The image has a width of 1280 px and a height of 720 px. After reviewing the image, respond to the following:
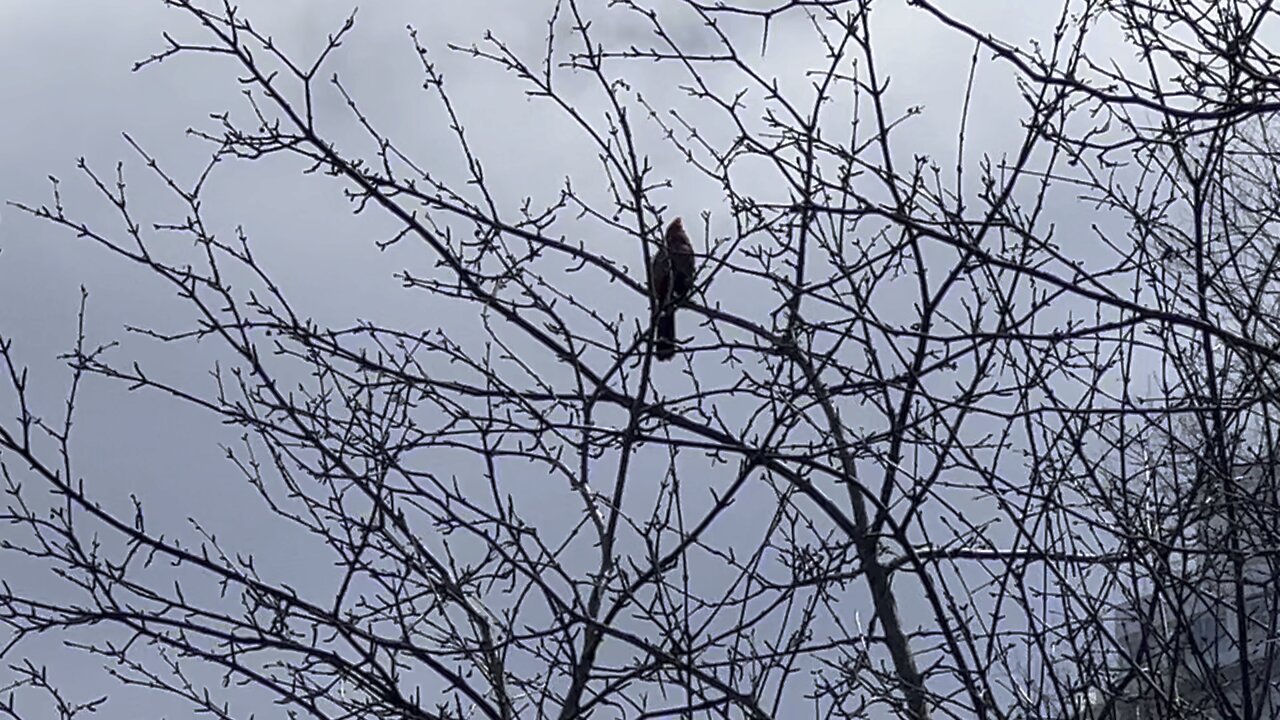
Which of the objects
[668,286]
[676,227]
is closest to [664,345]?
[668,286]

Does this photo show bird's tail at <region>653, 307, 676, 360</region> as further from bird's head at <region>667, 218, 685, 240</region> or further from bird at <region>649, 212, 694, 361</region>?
bird's head at <region>667, 218, 685, 240</region>

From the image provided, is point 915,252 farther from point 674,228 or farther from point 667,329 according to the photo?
point 674,228

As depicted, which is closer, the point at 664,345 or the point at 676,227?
the point at 664,345

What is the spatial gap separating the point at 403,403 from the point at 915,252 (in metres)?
1.21

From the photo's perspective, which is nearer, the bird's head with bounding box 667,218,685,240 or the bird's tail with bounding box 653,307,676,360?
the bird's tail with bounding box 653,307,676,360

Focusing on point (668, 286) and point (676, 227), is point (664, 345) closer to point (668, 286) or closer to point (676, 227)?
point (668, 286)

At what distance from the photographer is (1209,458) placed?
373cm

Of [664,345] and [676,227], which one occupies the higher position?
[676,227]

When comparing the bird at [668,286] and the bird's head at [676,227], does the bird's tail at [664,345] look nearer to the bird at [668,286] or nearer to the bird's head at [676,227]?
the bird at [668,286]

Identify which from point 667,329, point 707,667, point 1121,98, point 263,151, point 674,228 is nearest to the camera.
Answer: point 1121,98

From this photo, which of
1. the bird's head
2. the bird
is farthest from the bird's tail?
the bird's head

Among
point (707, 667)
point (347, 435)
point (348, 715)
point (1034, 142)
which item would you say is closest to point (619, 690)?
point (707, 667)

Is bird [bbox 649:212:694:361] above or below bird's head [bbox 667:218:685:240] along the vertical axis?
below

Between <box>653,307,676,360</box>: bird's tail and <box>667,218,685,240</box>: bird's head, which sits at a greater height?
<box>667,218,685,240</box>: bird's head
